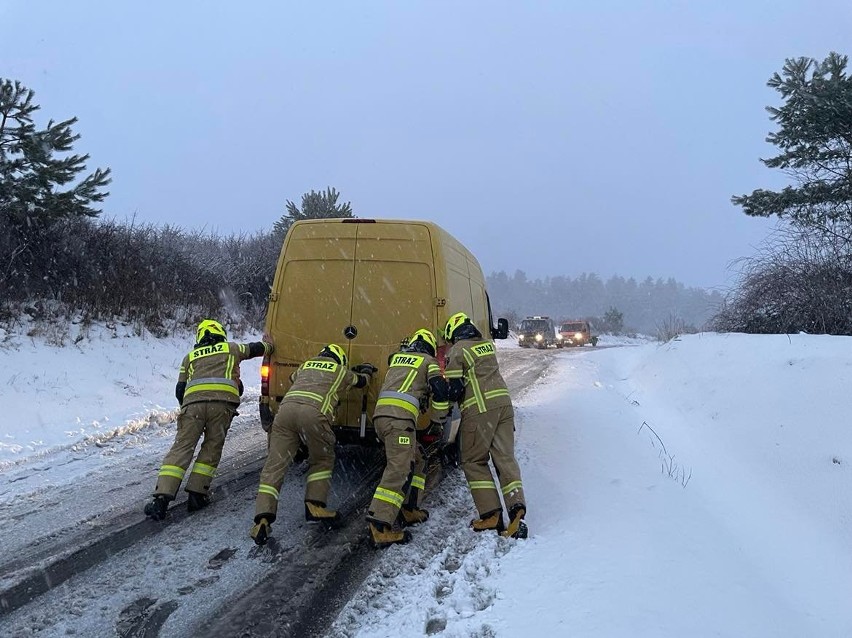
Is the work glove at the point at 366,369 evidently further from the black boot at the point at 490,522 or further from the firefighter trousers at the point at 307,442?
the black boot at the point at 490,522

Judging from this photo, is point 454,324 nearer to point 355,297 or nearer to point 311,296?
point 355,297

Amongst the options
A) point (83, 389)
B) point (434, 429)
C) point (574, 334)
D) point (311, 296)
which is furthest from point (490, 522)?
point (574, 334)

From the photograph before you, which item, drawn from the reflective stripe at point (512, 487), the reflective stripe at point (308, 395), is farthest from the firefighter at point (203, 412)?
the reflective stripe at point (512, 487)

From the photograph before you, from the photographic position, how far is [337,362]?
4.80 meters

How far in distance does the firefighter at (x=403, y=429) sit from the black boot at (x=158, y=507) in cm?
173

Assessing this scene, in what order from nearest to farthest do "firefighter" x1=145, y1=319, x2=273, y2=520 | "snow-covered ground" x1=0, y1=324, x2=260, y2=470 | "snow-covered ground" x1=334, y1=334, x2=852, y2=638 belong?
"snow-covered ground" x1=334, y1=334, x2=852, y2=638 < "firefighter" x1=145, y1=319, x2=273, y2=520 < "snow-covered ground" x1=0, y1=324, x2=260, y2=470

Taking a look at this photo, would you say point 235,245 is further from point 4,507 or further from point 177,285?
point 4,507

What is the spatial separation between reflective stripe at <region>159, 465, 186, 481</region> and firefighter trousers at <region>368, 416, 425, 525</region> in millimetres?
1725

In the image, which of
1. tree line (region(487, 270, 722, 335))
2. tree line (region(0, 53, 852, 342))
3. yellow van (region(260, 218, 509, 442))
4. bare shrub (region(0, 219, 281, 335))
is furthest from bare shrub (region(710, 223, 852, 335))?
tree line (region(487, 270, 722, 335))

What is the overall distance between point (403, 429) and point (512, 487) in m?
0.98

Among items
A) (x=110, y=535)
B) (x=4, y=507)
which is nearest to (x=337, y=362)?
(x=110, y=535)

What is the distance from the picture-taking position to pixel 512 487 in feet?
14.3

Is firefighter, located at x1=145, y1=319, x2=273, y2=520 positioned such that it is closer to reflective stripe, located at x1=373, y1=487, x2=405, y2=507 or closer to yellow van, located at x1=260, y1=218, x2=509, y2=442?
yellow van, located at x1=260, y1=218, x2=509, y2=442

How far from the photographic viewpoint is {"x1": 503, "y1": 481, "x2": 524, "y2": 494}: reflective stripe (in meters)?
4.34
